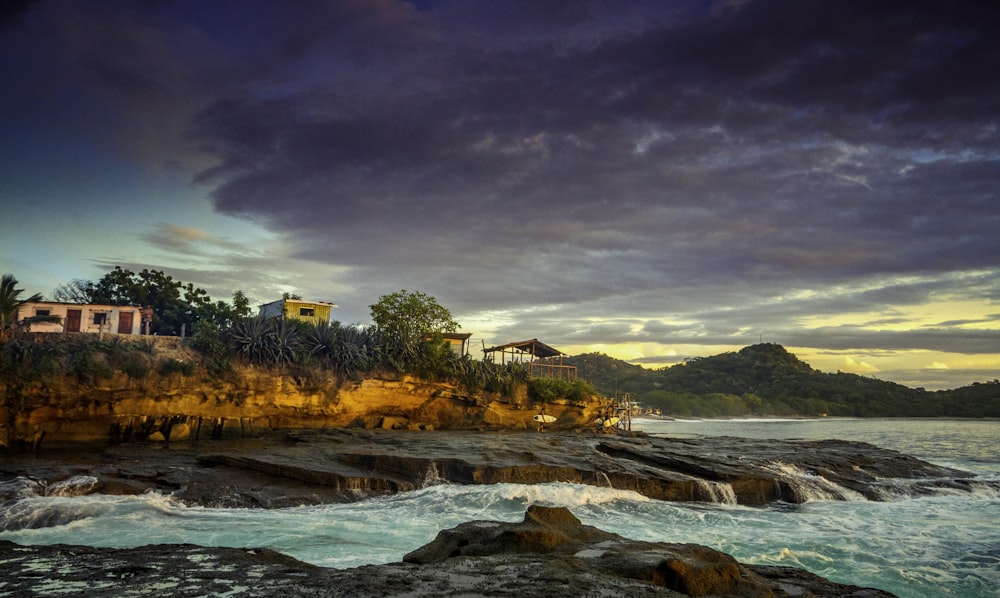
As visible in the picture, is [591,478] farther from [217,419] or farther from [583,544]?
[217,419]

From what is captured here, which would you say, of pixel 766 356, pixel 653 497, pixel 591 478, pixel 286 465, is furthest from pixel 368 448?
pixel 766 356

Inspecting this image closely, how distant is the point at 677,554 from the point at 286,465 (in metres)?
14.1

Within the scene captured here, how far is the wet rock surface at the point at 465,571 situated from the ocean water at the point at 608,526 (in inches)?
100

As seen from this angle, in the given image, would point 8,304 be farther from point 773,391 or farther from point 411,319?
point 773,391

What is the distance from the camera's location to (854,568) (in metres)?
10.2

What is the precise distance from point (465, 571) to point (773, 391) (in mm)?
123421

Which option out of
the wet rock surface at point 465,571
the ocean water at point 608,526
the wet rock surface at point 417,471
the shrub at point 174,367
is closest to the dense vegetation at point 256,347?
the shrub at point 174,367

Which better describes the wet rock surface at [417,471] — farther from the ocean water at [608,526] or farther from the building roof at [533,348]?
the building roof at [533,348]

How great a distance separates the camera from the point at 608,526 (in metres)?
13.5

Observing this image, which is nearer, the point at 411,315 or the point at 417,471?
the point at 417,471

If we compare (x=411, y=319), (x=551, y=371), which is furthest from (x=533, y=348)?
(x=411, y=319)

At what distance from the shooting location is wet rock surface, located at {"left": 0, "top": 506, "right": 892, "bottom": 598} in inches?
211

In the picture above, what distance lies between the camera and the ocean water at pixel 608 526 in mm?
10211

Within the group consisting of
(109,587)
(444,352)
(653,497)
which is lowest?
(653,497)
